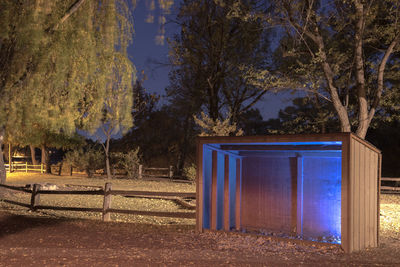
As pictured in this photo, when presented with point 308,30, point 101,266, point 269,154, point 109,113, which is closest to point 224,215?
point 269,154

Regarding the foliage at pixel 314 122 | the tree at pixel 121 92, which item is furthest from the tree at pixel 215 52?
the tree at pixel 121 92

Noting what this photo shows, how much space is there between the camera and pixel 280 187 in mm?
9445

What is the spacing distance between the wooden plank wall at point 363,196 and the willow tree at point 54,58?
8.07m

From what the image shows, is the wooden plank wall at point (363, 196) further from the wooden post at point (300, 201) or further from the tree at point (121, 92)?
the tree at point (121, 92)

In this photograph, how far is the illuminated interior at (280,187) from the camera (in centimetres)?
886

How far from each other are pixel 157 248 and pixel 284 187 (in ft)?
11.4

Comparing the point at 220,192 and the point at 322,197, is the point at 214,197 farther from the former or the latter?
the point at 322,197

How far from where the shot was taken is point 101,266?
6008mm

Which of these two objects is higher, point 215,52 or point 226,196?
point 215,52

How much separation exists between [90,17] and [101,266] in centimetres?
905

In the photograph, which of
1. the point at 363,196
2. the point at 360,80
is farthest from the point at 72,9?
the point at 360,80

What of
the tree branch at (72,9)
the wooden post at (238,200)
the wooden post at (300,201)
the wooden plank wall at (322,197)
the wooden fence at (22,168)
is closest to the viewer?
the wooden plank wall at (322,197)

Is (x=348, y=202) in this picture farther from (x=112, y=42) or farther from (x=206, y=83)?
(x=206, y=83)

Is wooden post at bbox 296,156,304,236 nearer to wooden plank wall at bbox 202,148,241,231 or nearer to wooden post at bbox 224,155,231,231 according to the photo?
wooden plank wall at bbox 202,148,241,231
